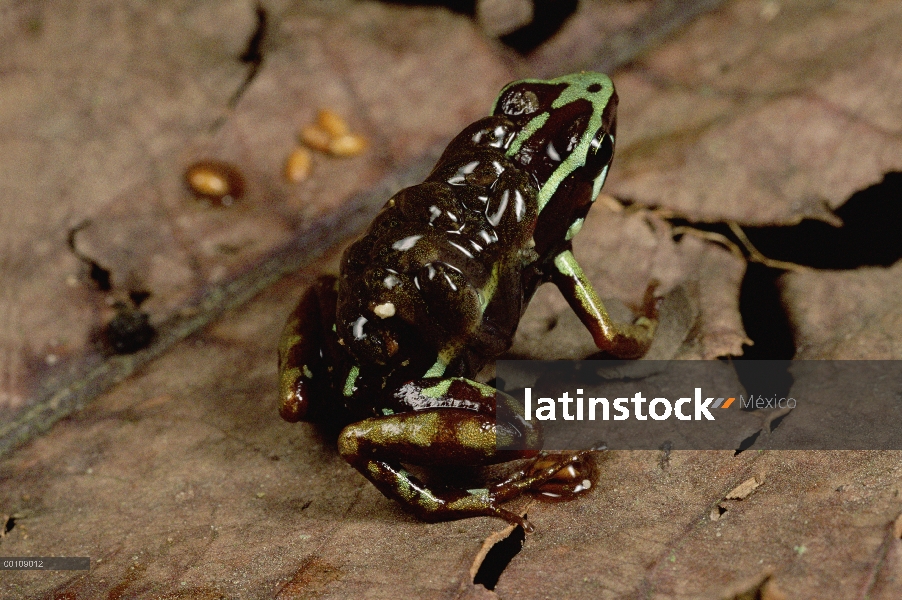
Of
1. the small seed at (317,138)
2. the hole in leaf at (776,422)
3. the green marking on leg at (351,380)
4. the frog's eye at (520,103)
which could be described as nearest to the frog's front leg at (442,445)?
the green marking on leg at (351,380)

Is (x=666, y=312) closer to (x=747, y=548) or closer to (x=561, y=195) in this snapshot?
(x=561, y=195)

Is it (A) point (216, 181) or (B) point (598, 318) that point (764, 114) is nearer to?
(B) point (598, 318)

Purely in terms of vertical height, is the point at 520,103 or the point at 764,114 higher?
the point at 520,103

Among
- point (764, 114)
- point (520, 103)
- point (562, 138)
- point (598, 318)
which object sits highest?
point (520, 103)

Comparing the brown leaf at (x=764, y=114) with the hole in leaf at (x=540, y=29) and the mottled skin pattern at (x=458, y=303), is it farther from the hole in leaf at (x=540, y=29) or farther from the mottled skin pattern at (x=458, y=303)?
the mottled skin pattern at (x=458, y=303)

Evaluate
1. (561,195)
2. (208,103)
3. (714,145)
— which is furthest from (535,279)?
(208,103)

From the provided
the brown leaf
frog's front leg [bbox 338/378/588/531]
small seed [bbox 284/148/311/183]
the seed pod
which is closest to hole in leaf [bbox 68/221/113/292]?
the seed pod

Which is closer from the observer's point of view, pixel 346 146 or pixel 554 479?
pixel 554 479

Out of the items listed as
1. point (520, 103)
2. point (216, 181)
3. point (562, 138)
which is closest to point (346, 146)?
point (216, 181)
